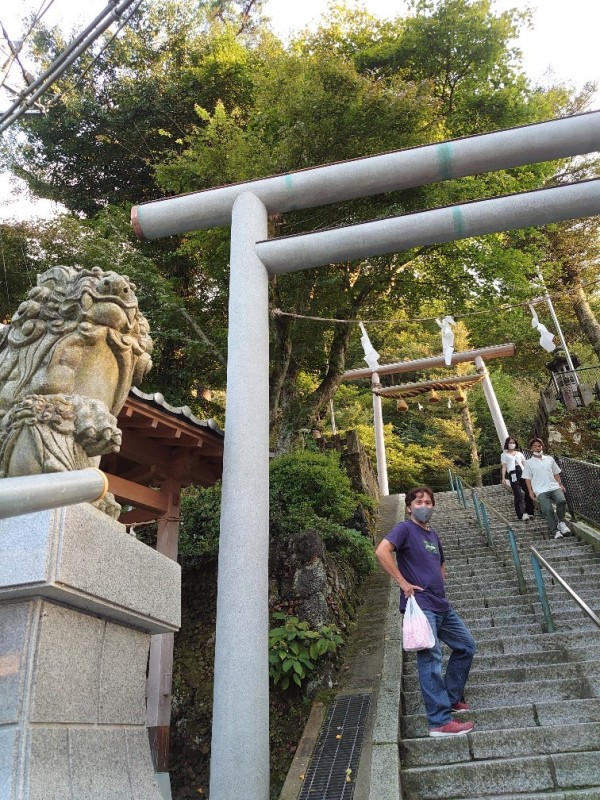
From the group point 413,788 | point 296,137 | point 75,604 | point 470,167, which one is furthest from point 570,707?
point 296,137

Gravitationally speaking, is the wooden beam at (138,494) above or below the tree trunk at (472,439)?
below

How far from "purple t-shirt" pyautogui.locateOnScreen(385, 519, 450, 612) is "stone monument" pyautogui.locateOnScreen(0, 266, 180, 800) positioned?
169cm

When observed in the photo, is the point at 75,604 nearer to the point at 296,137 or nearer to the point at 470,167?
the point at 470,167

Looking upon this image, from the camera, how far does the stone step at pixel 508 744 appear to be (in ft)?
12.6

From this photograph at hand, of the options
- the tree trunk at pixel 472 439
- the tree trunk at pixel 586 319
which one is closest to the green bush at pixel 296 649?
the tree trunk at pixel 586 319

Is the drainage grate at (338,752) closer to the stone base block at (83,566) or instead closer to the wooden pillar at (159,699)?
the stone base block at (83,566)

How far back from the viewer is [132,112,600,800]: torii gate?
14.8ft

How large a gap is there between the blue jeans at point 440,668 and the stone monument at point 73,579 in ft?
5.81

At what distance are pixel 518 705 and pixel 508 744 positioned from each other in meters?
0.52

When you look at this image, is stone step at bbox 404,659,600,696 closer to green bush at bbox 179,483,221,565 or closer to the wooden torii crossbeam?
green bush at bbox 179,483,221,565

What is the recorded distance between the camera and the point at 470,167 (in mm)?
5633

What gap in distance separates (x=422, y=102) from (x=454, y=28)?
332 centimetres

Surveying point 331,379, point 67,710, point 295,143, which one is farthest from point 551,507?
point 67,710

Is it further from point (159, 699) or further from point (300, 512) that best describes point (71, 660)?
point (300, 512)
